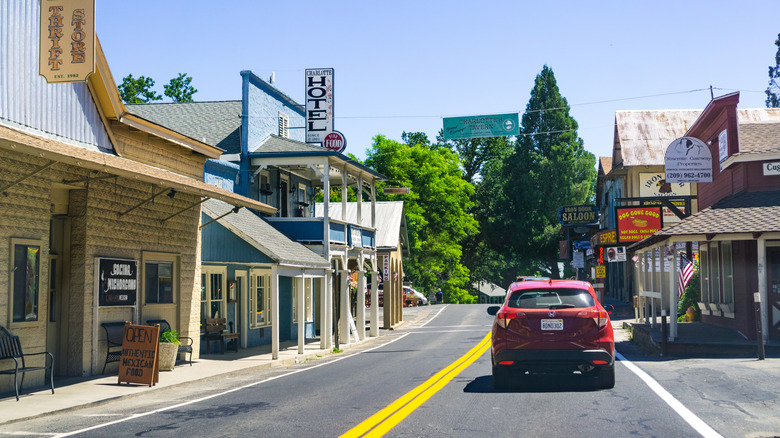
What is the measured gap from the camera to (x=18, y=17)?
13.5 m

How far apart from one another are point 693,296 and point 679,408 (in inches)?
786

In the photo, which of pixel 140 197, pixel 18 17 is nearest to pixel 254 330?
pixel 140 197

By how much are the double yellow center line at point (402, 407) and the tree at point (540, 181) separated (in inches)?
2086

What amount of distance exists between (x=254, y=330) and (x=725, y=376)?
1581 cm

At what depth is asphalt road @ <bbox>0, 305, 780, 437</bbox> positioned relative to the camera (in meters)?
8.69

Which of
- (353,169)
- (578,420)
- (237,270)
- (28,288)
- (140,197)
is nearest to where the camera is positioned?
(578,420)

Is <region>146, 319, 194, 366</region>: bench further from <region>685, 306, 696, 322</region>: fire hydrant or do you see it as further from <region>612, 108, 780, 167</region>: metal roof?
<region>612, 108, 780, 167</region>: metal roof

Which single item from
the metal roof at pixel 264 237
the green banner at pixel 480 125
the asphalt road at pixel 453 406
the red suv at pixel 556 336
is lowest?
the asphalt road at pixel 453 406

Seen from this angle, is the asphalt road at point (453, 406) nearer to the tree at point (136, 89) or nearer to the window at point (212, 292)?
the window at point (212, 292)

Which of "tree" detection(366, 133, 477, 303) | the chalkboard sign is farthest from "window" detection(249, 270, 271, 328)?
"tree" detection(366, 133, 477, 303)

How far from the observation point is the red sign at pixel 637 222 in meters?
31.6

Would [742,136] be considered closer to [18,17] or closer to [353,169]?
[353,169]

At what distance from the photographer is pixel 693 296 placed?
28.5 meters

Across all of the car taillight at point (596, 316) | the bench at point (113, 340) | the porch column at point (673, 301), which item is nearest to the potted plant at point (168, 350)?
the bench at point (113, 340)
